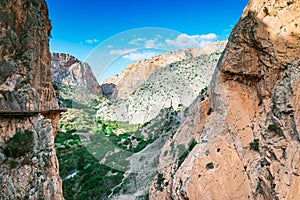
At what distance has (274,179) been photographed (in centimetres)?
1148

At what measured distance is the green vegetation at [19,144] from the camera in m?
12.2

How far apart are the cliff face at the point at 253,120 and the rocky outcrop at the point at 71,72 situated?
106 m

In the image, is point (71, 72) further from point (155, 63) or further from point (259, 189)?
point (259, 189)

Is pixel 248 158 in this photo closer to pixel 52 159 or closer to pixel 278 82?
pixel 278 82

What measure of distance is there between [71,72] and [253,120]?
11951 cm

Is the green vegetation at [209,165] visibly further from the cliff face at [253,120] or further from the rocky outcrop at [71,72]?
the rocky outcrop at [71,72]

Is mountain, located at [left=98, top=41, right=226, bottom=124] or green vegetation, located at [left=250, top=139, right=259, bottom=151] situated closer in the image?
green vegetation, located at [left=250, top=139, right=259, bottom=151]

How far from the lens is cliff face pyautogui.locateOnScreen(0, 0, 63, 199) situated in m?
12.2

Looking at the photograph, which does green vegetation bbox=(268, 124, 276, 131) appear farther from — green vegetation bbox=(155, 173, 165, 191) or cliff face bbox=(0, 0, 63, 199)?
cliff face bbox=(0, 0, 63, 199)

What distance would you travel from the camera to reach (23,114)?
13.1m

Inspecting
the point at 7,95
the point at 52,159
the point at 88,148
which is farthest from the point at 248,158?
the point at 88,148

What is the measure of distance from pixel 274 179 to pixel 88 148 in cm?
4349

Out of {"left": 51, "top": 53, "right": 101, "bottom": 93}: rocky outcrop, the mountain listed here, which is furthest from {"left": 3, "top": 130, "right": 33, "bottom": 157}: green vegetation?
{"left": 51, "top": 53, "right": 101, "bottom": 93}: rocky outcrop

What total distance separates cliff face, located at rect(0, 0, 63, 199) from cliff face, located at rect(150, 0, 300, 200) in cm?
788
